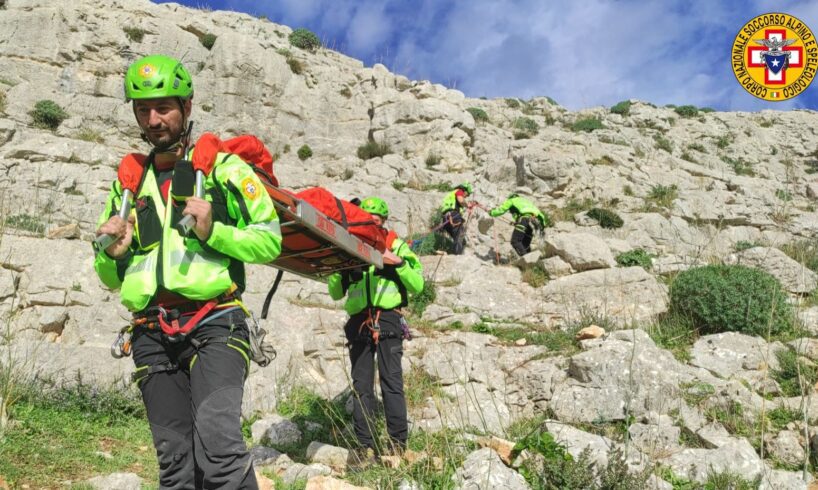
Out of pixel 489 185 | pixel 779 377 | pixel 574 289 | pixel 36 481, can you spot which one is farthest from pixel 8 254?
pixel 489 185

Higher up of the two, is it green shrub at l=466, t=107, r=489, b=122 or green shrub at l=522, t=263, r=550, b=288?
green shrub at l=466, t=107, r=489, b=122

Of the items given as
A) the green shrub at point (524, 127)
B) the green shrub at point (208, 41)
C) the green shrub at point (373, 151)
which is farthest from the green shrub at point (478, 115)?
the green shrub at point (208, 41)

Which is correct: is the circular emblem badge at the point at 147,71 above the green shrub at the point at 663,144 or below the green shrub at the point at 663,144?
Answer: below

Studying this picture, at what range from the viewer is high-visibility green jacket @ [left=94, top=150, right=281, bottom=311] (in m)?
2.49

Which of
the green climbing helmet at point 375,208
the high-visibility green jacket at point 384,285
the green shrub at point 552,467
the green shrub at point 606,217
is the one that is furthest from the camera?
the green shrub at point 606,217

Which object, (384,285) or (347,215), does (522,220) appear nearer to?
(384,285)

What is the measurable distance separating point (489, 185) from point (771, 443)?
1492cm

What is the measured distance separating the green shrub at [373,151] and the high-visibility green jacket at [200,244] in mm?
19872

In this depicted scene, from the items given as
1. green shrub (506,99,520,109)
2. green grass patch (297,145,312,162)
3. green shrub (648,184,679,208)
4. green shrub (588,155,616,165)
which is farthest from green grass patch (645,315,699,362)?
green shrub (506,99,520,109)

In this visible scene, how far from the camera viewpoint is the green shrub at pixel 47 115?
18391 mm

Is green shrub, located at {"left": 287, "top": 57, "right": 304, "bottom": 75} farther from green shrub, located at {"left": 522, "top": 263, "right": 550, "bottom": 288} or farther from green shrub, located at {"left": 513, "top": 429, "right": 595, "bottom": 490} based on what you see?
green shrub, located at {"left": 513, "top": 429, "right": 595, "bottom": 490}

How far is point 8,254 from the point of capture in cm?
750

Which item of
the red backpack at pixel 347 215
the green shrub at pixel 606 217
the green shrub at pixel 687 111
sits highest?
the green shrub at pixel 687 111

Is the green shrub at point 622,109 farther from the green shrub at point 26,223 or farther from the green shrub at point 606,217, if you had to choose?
the green shrub at point 26,223
